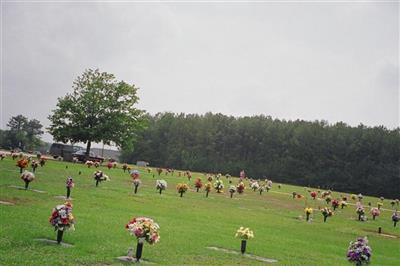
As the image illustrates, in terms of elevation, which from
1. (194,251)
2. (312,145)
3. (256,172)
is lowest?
(194,251)

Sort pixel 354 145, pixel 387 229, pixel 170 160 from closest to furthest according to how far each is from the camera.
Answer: pixel 387 229 < pixel 354 145 < pixel 170 160

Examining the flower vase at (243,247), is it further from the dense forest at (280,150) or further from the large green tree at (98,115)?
the dense forest at (280,150)

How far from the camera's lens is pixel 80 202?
28438mm

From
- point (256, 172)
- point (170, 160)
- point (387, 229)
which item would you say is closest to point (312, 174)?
point (256, 172)

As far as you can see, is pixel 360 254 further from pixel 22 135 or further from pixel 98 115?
pixel 22 135

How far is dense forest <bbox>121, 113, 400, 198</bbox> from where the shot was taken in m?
118

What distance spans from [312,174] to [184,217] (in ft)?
320

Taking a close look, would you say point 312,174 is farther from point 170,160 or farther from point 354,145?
point 170,160

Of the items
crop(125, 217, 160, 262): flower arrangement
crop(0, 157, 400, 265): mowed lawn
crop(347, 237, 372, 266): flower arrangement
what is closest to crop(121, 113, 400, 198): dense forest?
crop(0, 157, 400, 265): mowed lawn

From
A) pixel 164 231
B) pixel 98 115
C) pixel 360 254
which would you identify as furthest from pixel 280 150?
pixel 360 254

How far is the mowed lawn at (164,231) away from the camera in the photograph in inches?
623

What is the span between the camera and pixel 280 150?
134m

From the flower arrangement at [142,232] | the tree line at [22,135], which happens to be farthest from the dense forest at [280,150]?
the flower arrangement at [142,232]

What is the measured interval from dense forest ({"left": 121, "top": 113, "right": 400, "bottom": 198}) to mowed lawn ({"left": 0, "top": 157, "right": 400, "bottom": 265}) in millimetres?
77206
